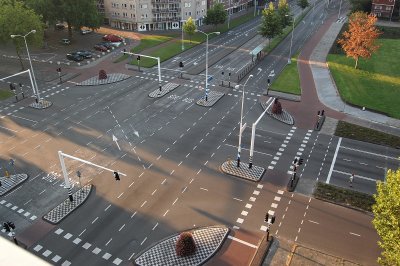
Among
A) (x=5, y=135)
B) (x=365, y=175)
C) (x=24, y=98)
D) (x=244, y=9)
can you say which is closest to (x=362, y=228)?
(x=365, y=175)

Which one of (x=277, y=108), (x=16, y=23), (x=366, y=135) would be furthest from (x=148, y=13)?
(x=366, y=135)

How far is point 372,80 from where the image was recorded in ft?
245

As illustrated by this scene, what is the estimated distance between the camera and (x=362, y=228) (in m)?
37.6

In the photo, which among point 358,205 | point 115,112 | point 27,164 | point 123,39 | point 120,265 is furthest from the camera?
point 123,39

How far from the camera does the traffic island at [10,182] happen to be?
43.0 m

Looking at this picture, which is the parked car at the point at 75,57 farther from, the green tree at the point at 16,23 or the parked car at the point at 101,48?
the green tree at the point at 16,23

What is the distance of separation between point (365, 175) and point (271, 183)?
41.4ft

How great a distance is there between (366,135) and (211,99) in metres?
26.6

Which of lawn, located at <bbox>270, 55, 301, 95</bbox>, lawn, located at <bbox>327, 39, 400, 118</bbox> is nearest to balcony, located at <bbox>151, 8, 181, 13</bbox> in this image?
lawn, located at <bbox>270, 55, 301, 95</bbox>

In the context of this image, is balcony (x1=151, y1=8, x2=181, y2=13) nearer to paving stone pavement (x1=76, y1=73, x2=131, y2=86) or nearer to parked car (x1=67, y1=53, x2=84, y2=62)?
parked car (x1=67, y1=53, x2=84, y2=62)

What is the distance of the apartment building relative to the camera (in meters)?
108

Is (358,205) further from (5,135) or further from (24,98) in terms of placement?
(24,98)

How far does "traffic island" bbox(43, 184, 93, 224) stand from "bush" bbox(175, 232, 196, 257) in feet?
44.8

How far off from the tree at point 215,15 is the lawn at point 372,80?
34.7m
